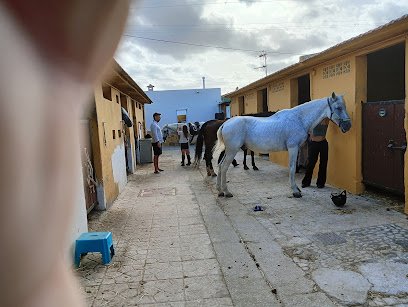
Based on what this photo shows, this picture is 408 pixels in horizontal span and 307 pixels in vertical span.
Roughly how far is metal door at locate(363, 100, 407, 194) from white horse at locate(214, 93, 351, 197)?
797mm

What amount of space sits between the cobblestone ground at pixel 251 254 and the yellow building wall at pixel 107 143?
446 millimetres

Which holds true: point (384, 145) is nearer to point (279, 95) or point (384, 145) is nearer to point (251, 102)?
point (279, 95)

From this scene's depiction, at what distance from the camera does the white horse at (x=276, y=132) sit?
6.62m

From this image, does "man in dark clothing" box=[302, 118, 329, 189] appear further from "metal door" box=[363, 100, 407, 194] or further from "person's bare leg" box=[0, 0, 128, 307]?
"person's bare leg" box=[0, 0, 128, 307]

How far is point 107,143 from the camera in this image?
6.35m

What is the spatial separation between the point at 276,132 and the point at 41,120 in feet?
21.5

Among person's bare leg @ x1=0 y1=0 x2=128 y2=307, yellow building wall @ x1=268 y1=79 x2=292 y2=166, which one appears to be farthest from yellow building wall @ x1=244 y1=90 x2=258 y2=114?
person's bare leg @ x1=0 y1=0 x2=128 y2=307

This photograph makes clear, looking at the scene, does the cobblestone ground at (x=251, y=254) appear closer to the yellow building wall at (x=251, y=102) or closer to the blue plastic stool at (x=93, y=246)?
the blue plastic stool at (x=93, y=246)

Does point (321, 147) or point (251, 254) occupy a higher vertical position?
point (321, 147)

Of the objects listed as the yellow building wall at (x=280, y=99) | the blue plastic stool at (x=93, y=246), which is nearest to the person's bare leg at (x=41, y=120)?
the blue plastic stool at (x=93, y=246)

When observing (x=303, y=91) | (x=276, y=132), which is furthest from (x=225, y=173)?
(x=303, y=91)

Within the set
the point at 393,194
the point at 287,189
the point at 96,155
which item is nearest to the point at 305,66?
the point at 287,189

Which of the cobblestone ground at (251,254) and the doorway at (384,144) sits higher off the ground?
the doorway at (384,144)

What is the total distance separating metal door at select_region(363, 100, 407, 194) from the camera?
541 centimetres
